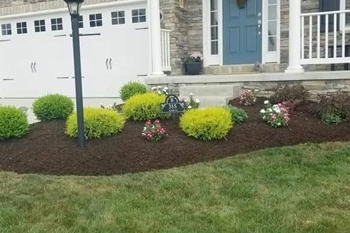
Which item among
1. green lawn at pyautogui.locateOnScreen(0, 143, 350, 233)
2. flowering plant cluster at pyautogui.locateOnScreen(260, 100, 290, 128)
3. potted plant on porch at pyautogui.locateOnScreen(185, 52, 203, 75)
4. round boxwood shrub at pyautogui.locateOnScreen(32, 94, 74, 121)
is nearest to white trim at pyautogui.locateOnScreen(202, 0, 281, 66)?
potted plant on porch at pyautogui.locateOnScreen(185, 52, 203, 75)

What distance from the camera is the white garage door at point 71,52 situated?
30.3 ft

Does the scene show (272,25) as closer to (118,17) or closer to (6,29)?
(118,17)

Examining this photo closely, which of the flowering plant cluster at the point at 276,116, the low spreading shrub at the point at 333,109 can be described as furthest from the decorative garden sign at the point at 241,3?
the flowering plant cluster at the point at 276,116

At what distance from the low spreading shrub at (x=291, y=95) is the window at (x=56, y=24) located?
624 cm

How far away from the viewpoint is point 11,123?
5129 millimetres

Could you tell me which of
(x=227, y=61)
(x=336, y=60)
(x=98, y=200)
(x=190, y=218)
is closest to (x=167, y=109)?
(x=98, y=200)

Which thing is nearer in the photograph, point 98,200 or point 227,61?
point 98,200

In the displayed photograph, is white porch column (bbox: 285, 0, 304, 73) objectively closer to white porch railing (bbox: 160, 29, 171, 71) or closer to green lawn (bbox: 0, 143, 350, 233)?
green lawn (bbox: 0, 143, 350, 233)

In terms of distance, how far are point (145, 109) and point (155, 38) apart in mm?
2576

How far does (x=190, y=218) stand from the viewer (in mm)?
3115

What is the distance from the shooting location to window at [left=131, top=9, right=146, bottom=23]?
908 centimetres

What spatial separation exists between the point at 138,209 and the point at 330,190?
1.73m

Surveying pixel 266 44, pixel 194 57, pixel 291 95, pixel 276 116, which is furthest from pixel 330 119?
pixel 194 57

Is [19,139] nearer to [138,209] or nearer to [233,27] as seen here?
[138,209]
